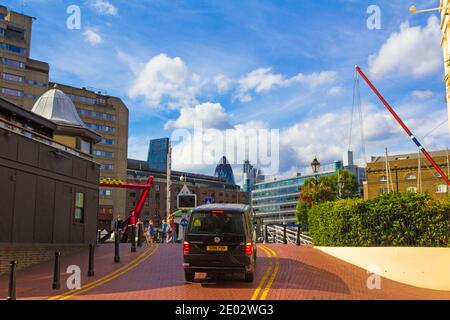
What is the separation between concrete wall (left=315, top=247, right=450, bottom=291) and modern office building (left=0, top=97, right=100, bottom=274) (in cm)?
1266

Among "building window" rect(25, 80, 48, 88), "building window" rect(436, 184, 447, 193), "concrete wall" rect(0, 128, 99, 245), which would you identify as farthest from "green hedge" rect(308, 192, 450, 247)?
"building window" rect(25, 80, 48, 88)

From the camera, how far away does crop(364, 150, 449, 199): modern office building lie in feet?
241

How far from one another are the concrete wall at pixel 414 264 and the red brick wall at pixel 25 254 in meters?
12.4

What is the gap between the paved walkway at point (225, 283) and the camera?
1128 cm

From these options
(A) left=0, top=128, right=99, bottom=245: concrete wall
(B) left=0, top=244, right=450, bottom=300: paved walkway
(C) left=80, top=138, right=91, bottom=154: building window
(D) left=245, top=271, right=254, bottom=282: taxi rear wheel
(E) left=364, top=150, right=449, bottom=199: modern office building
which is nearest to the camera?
(B) left=0, top=244, right=450, bottom=300: paved walkway

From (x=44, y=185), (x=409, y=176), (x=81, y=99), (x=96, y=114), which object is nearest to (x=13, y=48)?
(x=81, y=99)

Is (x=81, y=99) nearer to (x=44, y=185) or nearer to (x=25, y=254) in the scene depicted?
(x=44, y=185)

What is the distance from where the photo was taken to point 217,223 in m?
12.5

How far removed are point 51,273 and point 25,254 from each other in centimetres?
249

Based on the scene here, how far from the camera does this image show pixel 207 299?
1065cm

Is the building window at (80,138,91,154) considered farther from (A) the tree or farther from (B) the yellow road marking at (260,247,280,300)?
(A) the tree

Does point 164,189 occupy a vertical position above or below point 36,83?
below

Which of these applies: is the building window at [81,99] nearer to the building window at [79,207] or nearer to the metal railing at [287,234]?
the metal railing at [287,234]
